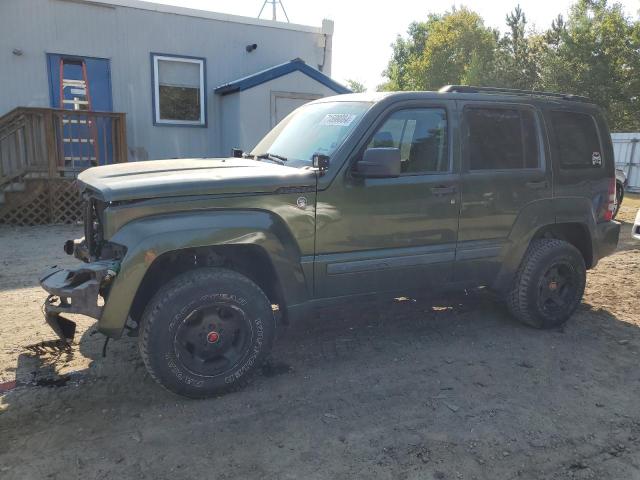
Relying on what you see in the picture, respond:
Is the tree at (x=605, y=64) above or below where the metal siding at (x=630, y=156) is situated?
above

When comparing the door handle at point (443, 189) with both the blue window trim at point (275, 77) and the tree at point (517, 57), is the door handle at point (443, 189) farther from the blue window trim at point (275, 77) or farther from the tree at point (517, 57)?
the tree at point (517, 57)

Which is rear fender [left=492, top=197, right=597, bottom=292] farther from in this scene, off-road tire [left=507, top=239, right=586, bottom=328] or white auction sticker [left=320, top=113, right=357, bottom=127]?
white auction sticker [left=320, top=113, right=357, bottom=127]

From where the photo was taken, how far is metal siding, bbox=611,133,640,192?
17359 mm

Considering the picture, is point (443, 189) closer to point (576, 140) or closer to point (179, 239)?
point (576, 140)

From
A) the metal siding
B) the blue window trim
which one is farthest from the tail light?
the metal siding

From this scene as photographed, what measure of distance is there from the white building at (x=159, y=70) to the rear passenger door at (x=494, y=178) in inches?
305

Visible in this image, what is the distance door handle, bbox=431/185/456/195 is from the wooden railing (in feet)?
25.7

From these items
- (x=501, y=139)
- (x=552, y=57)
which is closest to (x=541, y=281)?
(x=501, y=139)

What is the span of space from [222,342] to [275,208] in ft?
3.18

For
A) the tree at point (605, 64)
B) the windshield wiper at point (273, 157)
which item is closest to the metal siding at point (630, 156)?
the tree at point (605, 64)

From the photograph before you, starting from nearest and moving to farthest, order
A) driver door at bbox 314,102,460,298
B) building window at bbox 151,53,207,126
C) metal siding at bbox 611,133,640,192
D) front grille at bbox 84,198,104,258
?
front grille at bbox 84,198,104,258
driver door at bbox 314,102,460,298
building window at bbox 151,53,207,126
metal siding at bbox 611,133,640,192

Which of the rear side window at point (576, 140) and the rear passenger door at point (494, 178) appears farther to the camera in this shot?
the rear side window at point (576, 140)

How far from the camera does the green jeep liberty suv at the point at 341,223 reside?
3221 mm

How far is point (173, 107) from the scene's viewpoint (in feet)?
38.3
